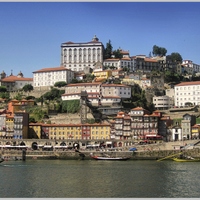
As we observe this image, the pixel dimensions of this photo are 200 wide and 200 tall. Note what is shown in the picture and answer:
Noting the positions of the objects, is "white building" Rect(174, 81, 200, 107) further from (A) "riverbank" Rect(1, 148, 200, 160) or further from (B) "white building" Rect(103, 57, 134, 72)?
(A) "riverbank" Rect(1, 148, 200, 160)

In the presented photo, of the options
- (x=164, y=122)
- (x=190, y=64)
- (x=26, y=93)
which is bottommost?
(x=164, y=122)


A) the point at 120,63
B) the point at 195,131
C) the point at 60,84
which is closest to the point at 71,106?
the point at 60,84

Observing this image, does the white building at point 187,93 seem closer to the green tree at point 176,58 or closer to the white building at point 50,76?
the white building at point 50,76

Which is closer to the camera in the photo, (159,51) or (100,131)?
(100,131)

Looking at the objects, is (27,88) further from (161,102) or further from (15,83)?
(161,102)

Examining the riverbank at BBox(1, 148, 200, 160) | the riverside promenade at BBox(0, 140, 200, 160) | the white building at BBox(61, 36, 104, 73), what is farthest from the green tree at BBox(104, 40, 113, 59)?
the riverbank at BBox(1, 148, 200, 160)

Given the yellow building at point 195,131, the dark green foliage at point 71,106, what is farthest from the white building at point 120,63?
the yellow building at point 195,131

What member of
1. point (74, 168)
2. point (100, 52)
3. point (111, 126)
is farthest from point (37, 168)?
point (100, 52)

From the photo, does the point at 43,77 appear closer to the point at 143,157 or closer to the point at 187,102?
the point at 187,102
